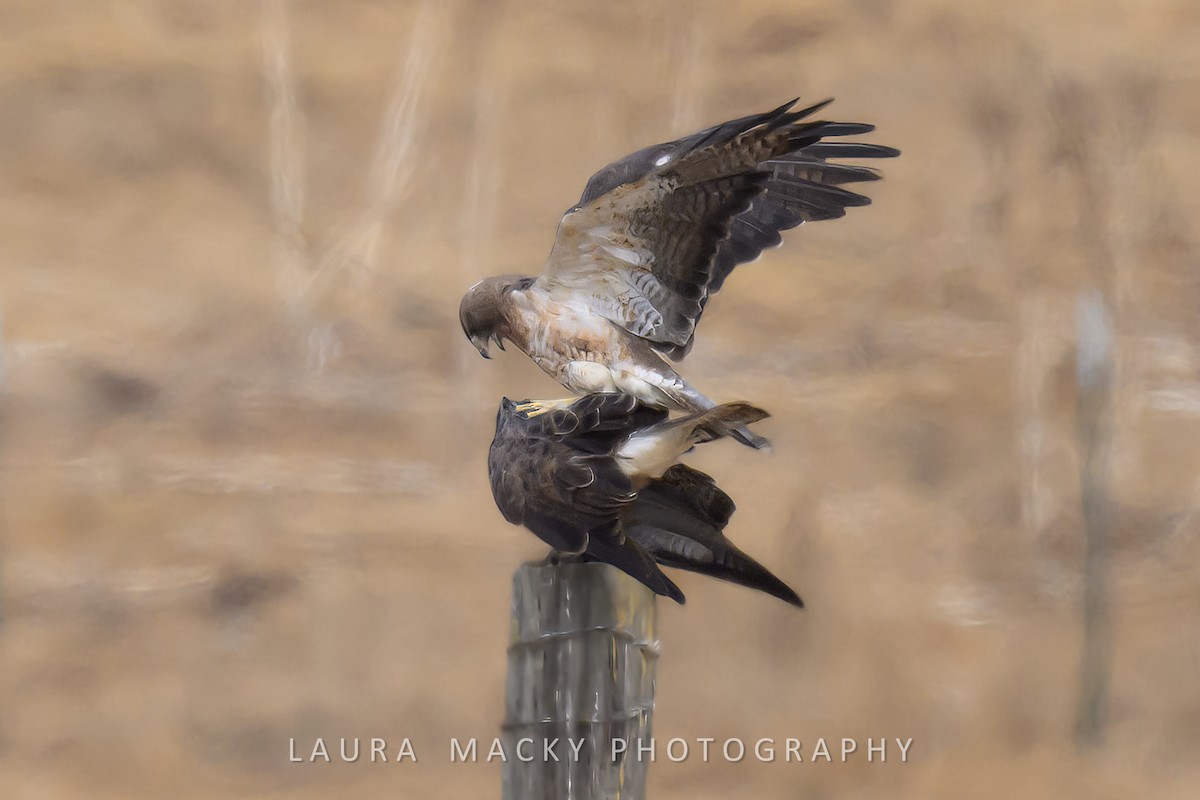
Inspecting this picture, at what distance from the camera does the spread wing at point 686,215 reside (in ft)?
8.43

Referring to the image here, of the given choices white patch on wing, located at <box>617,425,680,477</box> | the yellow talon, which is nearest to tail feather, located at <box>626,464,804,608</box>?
white patch on wing, located at <box>617,425,680,477</box>

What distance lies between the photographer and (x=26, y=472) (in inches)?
271

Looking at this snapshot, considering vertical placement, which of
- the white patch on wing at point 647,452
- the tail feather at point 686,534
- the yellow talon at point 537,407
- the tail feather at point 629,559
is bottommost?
the tail feather at point 629,559

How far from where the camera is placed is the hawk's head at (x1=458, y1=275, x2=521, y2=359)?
310 cm

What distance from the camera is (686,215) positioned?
9.00ft

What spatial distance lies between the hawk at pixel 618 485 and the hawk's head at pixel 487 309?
66 centimetres

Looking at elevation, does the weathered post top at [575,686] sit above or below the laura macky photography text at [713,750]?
below

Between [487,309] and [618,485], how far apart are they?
947 millimetres

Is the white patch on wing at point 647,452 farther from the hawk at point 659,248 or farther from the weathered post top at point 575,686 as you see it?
the hawk at point 659,248

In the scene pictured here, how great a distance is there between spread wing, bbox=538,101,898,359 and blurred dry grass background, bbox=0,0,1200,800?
406 centimetres

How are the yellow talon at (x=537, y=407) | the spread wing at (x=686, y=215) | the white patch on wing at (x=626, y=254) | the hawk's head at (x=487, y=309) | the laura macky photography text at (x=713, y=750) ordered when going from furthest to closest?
the laura macky photography text at (x=713, y=750), the hawk's head at (x=487, y=309), the white patch on wing at (x=626, y=254), the spread wing at (x=686, y=215), the yellow talon at (x=537, y=407)

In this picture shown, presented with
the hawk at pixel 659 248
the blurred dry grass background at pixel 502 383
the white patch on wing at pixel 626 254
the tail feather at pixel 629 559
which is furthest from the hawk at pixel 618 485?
the blurred dry grass background at pixel 502 383

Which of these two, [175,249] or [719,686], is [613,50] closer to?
[175,249]

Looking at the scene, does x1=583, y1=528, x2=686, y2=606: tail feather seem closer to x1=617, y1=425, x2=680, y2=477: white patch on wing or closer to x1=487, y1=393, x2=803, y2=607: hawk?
x1=487, y1=393, x2=803, y2=607: hawk
